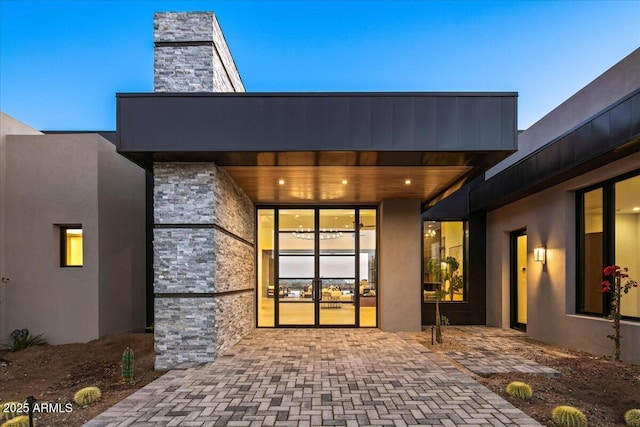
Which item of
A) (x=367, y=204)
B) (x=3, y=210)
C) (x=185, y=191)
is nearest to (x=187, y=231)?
(x=185, y=191)

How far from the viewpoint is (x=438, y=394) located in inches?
193

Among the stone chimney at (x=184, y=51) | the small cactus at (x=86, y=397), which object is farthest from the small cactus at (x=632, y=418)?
the stone chimney at (x=184, y=51)

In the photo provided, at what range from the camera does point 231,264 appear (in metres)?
7.44

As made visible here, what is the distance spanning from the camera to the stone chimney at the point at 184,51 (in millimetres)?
6785

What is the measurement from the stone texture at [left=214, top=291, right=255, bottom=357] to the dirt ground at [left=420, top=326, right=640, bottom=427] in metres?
3.94

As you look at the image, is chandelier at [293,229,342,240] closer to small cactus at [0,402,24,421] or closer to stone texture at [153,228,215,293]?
stone texture at [153,228,215,293]

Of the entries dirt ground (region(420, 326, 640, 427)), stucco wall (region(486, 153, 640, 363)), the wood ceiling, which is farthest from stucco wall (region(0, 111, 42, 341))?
stucco wall (region(486, 153, 640, 363))

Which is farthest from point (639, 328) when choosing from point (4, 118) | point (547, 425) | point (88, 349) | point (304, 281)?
point (4, 118)

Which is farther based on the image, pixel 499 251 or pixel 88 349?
pixel 499 251

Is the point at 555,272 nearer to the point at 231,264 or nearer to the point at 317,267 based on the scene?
the point at 317,267

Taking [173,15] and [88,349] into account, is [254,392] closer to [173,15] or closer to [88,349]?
[88,349]

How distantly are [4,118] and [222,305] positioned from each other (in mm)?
7142

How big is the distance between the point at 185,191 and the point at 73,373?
365cm

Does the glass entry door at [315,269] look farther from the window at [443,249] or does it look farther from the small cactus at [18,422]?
the small cactus at [18,422]
